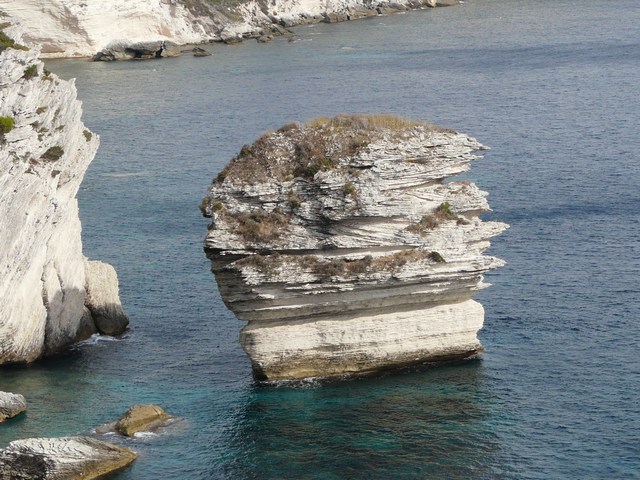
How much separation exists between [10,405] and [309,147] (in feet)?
68.1

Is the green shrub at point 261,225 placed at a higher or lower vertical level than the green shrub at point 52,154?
lower

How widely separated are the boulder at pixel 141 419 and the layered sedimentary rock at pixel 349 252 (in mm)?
6720

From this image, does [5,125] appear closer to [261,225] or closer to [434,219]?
[261,225]

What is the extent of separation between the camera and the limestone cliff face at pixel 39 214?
64.0m

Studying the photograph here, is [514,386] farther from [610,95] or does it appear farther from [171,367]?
[610,95]

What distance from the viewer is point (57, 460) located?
165ft

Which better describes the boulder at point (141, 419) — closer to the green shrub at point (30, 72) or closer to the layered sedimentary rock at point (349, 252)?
the layered sedimentary rock at point (349, 252)

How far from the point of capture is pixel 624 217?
87625 mm

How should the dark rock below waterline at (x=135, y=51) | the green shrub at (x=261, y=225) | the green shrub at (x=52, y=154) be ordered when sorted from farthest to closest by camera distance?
the dark rock below waterline at (x=135, y=51)
the green shrub at (x=52, y=154)
the green shrub at (x=261, y=225)

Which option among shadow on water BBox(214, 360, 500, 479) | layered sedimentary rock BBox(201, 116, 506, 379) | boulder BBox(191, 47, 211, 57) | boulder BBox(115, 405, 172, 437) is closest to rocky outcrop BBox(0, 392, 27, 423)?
boulder BBox(115, 405, 172, 437)

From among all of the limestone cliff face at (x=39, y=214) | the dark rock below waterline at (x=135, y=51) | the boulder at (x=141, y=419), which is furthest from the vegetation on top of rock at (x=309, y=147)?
the dark rock below waterline at (x=135, y=51)

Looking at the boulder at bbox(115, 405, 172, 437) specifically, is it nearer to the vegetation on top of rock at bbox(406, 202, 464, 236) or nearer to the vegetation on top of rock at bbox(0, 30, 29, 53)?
the vegetation on top of rock at bbox(406, 202, 464, 236)

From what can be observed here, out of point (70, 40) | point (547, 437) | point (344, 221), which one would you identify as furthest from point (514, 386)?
point (70, 40)

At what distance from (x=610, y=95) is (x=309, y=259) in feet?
283
